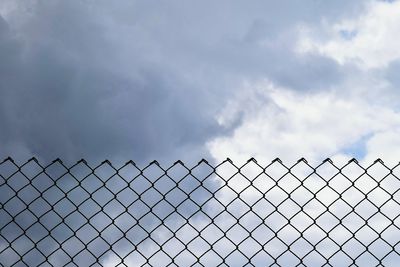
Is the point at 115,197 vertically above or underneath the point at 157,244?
above

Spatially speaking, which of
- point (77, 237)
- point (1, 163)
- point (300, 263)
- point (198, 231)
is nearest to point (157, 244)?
point (198, 231)

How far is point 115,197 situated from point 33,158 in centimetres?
87

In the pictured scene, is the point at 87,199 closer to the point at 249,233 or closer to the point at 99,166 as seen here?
the point at 99,166

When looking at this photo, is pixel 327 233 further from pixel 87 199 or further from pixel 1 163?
pixel 1 163

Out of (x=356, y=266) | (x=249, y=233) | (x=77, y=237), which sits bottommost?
(x=356, y=266)

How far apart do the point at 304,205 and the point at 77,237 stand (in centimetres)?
211

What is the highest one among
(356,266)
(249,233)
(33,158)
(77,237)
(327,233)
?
(33,158)

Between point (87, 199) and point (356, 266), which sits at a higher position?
point (87, 199)

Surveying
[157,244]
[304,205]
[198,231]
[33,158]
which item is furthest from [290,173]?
[33,158]

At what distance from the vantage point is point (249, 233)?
5.34m

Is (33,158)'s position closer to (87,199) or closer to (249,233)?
(87,199)

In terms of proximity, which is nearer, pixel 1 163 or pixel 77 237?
pixel 77 237

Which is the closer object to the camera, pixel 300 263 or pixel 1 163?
pixel 300 263

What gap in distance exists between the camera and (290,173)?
5.23 metres
